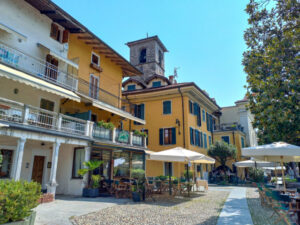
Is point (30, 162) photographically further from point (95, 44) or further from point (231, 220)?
point (231, 220)

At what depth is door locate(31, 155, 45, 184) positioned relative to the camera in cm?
1316

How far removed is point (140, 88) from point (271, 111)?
17.8 m

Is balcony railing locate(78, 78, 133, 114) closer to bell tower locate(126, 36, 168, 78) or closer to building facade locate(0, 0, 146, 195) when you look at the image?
building facade locate(0, 0, 146, 195)

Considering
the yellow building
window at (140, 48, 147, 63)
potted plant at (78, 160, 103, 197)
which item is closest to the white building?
the yellow building

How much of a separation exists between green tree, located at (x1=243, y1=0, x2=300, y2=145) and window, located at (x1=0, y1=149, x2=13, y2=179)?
12.8 m

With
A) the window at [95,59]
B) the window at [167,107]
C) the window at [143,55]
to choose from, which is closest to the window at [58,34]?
the window at [95,59]

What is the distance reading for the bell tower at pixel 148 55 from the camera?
3195 centimetres

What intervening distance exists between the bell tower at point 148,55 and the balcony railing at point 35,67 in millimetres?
17948

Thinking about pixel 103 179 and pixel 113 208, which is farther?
pixel 103 179

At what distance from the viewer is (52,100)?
14.1 m

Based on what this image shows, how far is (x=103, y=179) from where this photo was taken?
14211 millimetres

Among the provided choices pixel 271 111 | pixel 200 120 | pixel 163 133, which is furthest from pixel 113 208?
pixel 200 120

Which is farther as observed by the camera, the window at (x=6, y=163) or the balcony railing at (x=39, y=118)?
the window at (x=6, y=163)

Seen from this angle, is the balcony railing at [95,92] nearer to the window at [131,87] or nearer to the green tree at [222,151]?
the window at [131,87]
